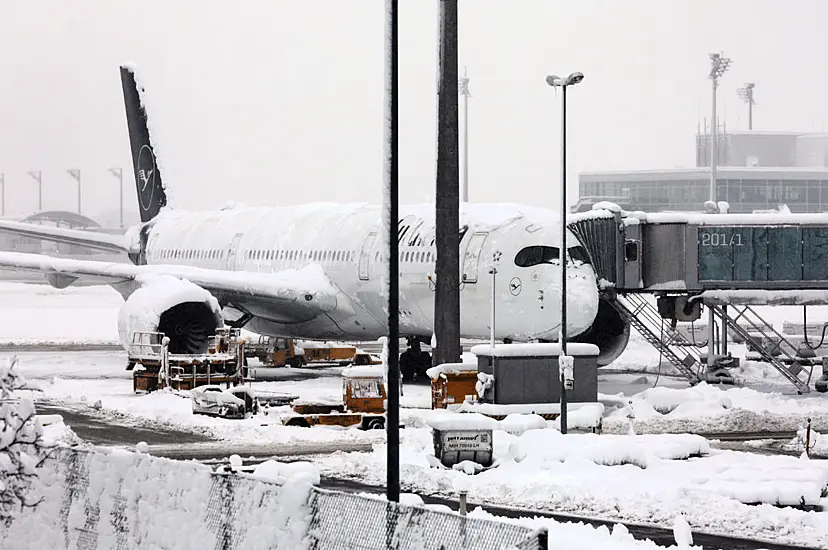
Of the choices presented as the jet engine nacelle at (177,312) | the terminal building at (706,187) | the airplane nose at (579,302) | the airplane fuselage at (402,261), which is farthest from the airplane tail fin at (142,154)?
the terminal building at (706,187)

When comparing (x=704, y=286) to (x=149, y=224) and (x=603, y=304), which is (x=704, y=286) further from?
(x=149, y=224)

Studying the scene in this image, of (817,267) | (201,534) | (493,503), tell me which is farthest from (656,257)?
(201,534)

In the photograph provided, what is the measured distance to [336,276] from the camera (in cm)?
3644

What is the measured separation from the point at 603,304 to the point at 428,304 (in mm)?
4428

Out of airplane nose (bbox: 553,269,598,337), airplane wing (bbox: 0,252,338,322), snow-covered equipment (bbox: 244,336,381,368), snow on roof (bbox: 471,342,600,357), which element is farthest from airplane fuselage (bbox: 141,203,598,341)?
snow-covered equipment (bbox: 244,336,381,368)

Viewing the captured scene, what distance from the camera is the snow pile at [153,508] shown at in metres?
11.7

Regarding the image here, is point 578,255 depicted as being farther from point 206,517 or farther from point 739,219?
point 206,517

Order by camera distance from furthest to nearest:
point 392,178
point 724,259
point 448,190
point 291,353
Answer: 1. point 291,353
2. point 724,259
3. point 448,190
4. point 392,178

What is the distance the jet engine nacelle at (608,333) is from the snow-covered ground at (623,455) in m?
1.01

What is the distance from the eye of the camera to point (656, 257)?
107ft

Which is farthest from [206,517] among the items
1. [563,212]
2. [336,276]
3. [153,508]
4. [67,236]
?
[67,236]

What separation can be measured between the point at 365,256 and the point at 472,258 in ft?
14.7

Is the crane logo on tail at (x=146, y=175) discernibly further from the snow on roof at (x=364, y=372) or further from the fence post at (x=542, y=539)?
the fence post at (x=542, y=539)

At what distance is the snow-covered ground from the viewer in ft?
58.1
